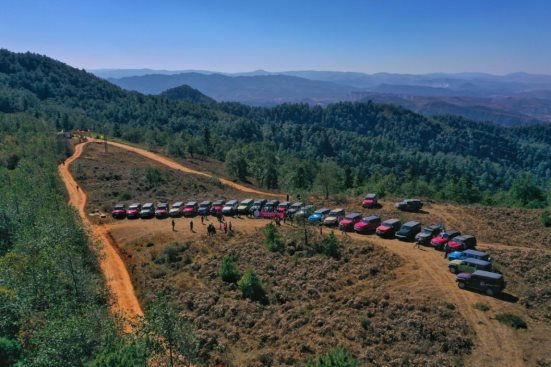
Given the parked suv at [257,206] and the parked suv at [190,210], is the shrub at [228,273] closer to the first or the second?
the parked suv at [257,206]

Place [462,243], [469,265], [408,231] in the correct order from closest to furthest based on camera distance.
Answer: [469,265]
[462,243]
[408,231]

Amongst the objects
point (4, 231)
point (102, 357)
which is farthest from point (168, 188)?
point (102, 357)

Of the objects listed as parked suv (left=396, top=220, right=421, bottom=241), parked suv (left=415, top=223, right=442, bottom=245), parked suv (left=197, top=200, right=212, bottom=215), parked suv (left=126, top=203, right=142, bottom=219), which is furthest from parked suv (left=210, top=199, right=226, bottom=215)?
parked suv (left=415, top=223, right=442, bottom=245)

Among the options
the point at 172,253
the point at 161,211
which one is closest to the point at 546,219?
the point at 172,253

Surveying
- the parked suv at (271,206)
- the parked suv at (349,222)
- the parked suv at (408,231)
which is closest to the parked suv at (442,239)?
the parked suv at (408,231)

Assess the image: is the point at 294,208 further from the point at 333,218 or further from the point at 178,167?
the point at 178,167
